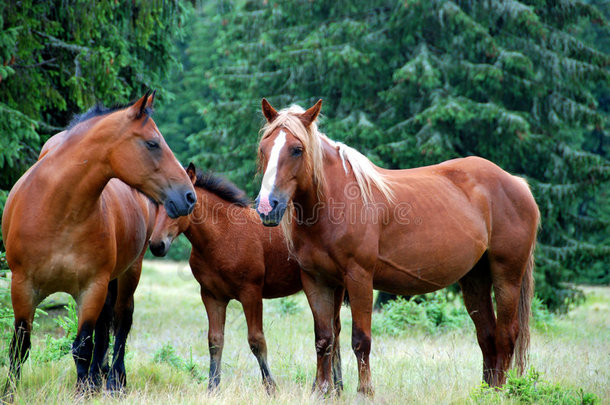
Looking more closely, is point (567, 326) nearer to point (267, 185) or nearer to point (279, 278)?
point (279, 278)

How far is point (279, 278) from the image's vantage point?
20.4 feet

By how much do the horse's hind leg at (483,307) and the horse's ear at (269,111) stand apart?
2.61 metres

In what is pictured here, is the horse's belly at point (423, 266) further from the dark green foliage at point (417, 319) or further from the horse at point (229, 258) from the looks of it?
the dark green foliage at point (417, 319)

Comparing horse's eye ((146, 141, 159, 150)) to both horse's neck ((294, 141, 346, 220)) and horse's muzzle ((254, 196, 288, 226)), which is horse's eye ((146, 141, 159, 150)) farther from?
A: horse's neck ((294, 141, 346, 220))

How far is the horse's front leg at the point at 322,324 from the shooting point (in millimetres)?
5070

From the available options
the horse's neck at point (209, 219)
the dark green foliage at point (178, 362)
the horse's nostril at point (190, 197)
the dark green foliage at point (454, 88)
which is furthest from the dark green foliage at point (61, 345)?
the dark green foliage at point (454, 88)

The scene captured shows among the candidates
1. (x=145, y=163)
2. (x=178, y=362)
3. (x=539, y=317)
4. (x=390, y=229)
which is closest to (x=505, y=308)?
(x=390, y=229)

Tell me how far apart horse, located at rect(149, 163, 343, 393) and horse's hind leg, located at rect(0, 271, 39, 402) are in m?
1.38

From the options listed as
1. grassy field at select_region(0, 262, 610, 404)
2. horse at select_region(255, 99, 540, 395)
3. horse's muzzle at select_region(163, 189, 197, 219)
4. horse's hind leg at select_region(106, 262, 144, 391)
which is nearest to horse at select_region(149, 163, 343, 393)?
grassy field at select_region(0, 262, 610, 404)

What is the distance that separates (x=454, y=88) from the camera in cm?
1189

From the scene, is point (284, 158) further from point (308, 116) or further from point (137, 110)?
point (137, 110)

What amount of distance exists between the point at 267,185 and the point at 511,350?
3.02 metres

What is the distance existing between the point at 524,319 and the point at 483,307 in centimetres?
41

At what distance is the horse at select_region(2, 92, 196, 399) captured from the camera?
4395 millimetres
